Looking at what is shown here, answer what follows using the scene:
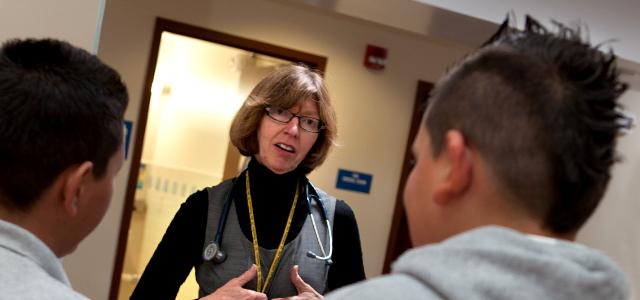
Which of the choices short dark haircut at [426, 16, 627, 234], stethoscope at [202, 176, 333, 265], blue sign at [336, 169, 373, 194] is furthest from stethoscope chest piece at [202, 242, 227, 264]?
blue sign at [336, 169, 373, 194]

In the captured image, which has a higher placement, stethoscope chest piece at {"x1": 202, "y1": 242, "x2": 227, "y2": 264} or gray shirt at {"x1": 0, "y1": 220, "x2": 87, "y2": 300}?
gray shirt at {"x1": 0, "y1": 220, "x2": 87, "y2": 300}

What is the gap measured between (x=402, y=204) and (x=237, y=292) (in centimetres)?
317

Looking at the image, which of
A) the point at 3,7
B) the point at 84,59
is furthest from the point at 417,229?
the point at 3,7

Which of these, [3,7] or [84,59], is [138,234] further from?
[84,59]

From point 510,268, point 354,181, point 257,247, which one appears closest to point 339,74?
point 354,181

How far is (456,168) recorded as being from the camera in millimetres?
801

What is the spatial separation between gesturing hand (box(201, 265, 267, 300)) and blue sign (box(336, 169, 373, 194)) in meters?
2.98

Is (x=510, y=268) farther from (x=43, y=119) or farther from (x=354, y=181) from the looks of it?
(x=354, y=181)

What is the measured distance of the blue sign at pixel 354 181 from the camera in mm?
4504

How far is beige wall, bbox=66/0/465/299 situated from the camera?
12.8ft

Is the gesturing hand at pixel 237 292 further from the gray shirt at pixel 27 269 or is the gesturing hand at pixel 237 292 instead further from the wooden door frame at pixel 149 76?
the wooden door frame at pixel 149 76

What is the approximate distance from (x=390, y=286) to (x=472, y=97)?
0.29 m

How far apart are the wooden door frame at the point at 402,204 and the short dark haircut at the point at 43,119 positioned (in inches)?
147

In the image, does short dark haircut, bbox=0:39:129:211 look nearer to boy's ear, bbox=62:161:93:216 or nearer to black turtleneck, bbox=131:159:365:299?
boy's ear, bbox=62:161:93:216
